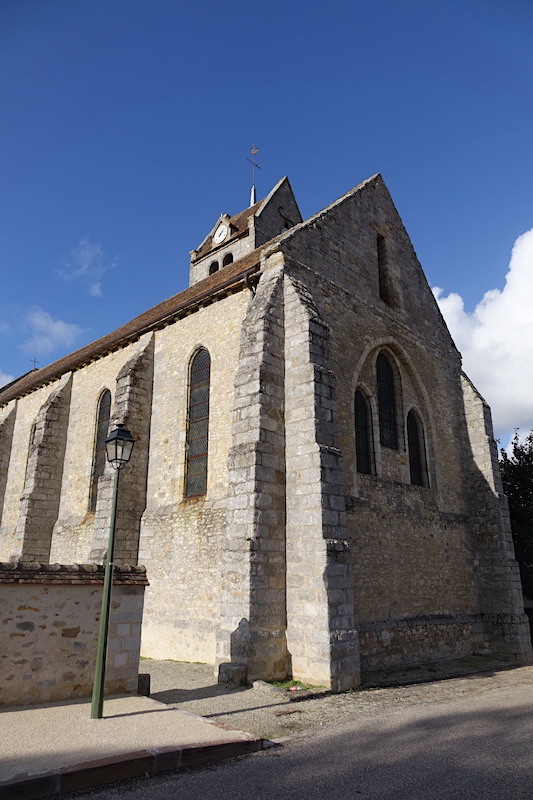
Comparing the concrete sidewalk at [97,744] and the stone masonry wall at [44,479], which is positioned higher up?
the stone masonry wall at [44,479]

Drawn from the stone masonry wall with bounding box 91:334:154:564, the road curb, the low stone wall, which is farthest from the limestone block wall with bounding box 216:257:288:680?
the stone masonry wall with bounding box 91:334:154:564

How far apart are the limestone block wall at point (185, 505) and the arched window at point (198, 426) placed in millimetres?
144

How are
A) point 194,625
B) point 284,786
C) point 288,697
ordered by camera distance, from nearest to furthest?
point 284,786 < point 288,697 < point 194,625

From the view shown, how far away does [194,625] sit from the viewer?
10562 millimetres

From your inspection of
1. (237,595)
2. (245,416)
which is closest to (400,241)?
(245,416)

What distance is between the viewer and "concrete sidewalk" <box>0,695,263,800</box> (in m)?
4.24

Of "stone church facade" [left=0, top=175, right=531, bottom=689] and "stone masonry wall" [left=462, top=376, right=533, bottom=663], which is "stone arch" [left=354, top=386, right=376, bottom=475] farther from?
"stone masonry wall" [left=462, top=376, right=533, bottom=663]

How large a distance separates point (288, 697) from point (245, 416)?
4484 mm

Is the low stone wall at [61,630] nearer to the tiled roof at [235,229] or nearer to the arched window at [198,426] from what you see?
the arched window at [198,426]

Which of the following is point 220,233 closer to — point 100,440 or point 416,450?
point 100,440

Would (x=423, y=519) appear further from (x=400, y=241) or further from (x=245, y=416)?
(x=400, y=241)

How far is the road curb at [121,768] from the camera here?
4.05 meters

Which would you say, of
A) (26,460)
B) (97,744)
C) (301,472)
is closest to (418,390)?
(301,472)

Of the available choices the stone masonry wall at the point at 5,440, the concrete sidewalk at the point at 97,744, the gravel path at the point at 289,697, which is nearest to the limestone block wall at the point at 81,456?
the stone masonry wall at the point at 5,440
